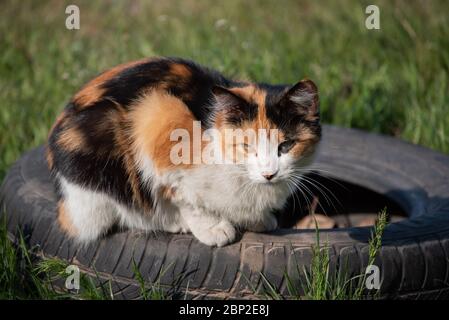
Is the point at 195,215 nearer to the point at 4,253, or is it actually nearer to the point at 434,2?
the point at 4,253

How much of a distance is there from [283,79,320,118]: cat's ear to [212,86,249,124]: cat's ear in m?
0.16

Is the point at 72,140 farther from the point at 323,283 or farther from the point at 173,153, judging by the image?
the point at 323,283

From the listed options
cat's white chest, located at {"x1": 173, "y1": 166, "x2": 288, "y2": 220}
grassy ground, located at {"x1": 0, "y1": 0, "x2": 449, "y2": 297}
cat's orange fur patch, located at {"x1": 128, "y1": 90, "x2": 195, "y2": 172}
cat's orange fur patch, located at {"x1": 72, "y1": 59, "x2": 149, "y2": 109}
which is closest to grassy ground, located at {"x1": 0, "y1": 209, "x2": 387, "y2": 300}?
cat's white chest, located at {"x1": 173, "y1": 166, "x2": 288, "y2": 220}

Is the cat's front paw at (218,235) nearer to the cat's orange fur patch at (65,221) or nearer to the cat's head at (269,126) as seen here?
the cat's head at (269,126)

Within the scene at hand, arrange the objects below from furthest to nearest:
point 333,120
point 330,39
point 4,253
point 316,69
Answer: point 330,39
point 316,69
point 333,120
point 4,253

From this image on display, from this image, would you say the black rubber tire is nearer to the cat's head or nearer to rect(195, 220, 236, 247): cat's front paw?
rect(195, 220, 236, 247): cat's front paw

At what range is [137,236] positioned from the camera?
104 inches

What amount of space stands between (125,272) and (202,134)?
0.64 m

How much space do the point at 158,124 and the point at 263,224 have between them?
606mm

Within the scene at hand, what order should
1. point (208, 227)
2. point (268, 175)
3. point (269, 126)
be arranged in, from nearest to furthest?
point (268, 175)
point (269, 126)
point (208, 227)

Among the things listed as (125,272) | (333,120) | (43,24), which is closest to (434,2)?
(333,120)

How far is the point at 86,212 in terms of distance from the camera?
265cm

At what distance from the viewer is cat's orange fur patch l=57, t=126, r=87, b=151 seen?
2.59 metres

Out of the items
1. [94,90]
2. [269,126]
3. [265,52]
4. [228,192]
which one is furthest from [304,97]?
[265,52]
